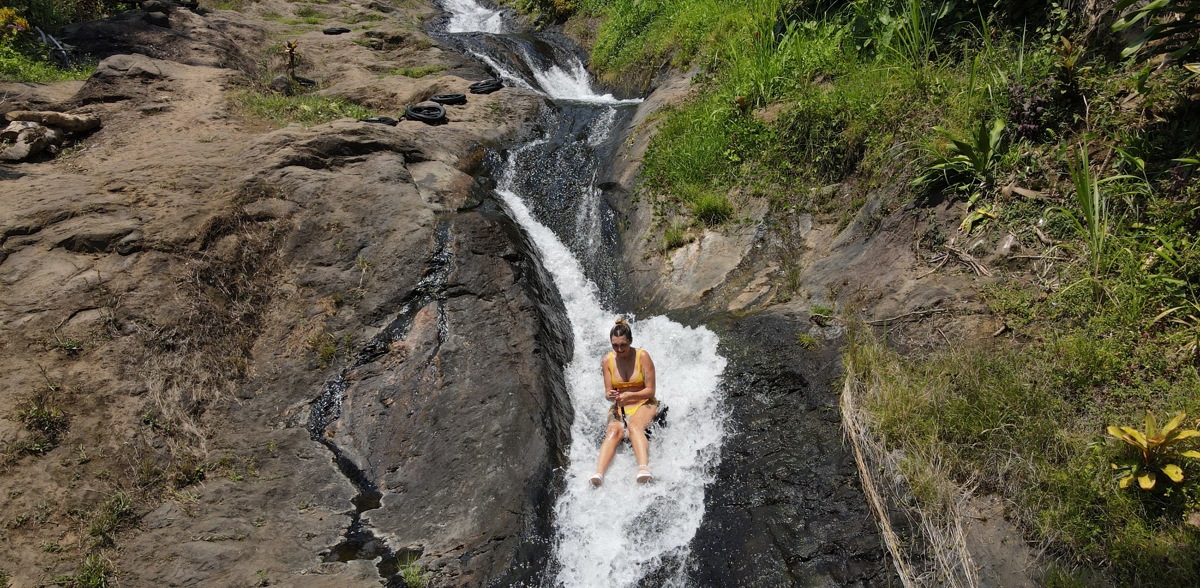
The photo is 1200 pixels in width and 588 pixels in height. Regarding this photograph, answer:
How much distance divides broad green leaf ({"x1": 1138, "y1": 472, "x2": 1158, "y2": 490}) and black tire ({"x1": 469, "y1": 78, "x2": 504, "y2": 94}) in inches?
435

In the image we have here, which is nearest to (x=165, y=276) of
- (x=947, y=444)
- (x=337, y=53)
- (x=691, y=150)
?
(x=691, y=150)

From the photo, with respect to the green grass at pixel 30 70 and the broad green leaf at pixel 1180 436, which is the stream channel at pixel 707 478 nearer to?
the broad green leaf at pixel 1180 436

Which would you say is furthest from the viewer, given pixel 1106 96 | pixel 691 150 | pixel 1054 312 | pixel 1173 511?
pixel 691 150

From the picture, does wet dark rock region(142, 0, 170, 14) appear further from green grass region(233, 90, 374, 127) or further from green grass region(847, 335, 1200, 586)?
green grass region(847, 335, 1200, 586)

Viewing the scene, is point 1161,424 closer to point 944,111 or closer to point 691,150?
point 944,111

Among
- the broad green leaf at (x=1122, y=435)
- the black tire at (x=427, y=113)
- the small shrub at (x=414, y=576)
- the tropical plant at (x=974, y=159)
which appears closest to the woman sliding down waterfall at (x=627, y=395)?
the small shrub at (x=414, y=576)

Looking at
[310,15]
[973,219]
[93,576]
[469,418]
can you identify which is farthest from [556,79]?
[93,576]

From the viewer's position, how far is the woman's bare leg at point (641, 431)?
4852 millimetres

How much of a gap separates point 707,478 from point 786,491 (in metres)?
0.60

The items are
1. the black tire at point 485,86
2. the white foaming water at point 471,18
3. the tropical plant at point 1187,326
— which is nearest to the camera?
the tropical plant at point 1187,326

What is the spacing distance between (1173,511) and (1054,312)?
1421mm

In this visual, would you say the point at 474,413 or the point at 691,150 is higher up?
the point at 691,150

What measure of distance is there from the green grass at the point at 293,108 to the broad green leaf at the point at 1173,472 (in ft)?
35.2

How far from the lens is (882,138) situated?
621 cm
